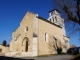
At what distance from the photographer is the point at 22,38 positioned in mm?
30656

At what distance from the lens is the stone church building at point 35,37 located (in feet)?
88.2

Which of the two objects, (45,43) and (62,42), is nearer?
(45,43)

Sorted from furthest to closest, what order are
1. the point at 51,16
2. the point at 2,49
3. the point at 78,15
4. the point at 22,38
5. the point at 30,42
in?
1. the point at 2,49
2. the point at 51,16
3. the point at 22,38
4. the point at 30,42
5. the point at 78,15

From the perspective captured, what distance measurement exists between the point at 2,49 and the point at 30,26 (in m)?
27.7

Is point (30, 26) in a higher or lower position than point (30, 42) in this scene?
higher

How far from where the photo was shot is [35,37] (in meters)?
26.8

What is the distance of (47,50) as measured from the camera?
29391 millimetres

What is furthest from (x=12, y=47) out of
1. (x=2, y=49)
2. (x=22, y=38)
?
(x=2, y=49)

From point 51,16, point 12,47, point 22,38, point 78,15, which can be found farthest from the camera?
point 51,16

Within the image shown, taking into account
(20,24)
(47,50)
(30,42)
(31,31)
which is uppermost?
(20,24)

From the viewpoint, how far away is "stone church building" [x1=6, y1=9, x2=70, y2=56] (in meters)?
26.9

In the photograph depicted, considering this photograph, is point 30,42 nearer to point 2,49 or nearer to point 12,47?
point 12,47

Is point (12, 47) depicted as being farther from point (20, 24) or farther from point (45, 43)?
point (45, 43)

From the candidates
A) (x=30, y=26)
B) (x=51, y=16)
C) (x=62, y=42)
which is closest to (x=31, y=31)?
(x=30, y=26)
